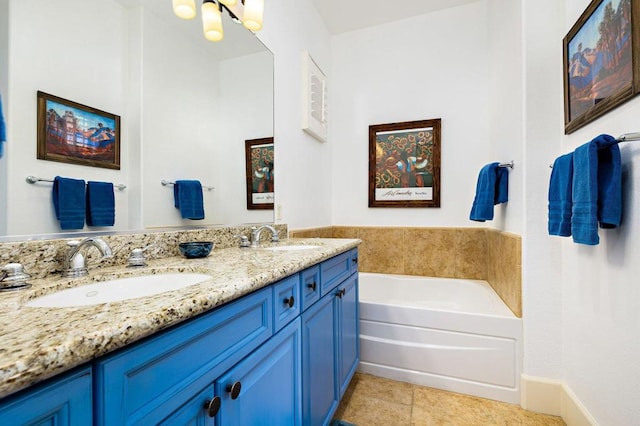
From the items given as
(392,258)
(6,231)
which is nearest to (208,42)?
(6,231)

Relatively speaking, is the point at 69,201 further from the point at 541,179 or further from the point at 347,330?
the point at 541,179

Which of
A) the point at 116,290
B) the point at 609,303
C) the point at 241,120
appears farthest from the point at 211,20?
the point at 609,303

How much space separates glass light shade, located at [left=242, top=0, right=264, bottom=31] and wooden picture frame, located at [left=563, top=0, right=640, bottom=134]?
141 cm

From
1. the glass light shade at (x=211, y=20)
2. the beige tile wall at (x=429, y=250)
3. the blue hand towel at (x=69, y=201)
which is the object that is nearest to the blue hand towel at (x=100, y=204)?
the blue hand towel at (x=69, y=201)

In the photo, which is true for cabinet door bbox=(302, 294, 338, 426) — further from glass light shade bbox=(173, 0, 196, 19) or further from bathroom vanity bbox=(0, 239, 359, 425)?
glass light shade bbox=(173, 0, 196, 19)

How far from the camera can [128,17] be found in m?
1.01

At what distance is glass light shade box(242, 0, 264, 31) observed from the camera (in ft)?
4.74

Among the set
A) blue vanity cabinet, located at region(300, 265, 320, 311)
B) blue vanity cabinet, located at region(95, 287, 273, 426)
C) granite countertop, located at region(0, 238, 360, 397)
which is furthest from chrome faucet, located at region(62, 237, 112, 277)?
blue vanity cabinet, located at region(300, 265, 320, 311)

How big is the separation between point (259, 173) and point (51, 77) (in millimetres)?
990

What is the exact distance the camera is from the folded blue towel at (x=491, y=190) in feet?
6.45

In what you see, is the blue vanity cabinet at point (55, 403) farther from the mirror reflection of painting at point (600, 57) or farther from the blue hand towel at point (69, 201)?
the mirror reflection of painting at point (600, 57)

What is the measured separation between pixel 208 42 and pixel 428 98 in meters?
1.89

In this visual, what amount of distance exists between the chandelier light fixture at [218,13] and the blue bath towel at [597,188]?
1.52 meters

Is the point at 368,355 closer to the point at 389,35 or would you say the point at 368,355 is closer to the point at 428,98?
the point at 428,98
